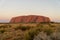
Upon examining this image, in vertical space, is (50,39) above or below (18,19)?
above

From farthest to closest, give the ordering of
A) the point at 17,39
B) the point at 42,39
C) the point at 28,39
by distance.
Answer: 1. the point at 17,39
2. the point at 28,39
3. the point at 42,39

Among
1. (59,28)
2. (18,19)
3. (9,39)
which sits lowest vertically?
(18,19)

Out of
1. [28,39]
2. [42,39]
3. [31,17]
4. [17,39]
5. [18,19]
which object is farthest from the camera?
[18,19]

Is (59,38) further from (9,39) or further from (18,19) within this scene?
(18,19)

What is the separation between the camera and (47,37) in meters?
12.9

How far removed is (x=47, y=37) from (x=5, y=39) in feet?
17.8

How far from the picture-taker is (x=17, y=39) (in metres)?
16.4

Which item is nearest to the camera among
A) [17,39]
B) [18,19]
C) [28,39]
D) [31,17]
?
[28,39]

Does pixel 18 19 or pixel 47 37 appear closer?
pixel 47 37

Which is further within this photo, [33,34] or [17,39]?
[17,39]

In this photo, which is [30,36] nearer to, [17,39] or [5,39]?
[17,39]

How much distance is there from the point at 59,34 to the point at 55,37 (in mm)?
404

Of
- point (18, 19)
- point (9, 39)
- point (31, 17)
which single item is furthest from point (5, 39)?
point (18, 19)

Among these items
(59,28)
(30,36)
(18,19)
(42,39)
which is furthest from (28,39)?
(18,19)
